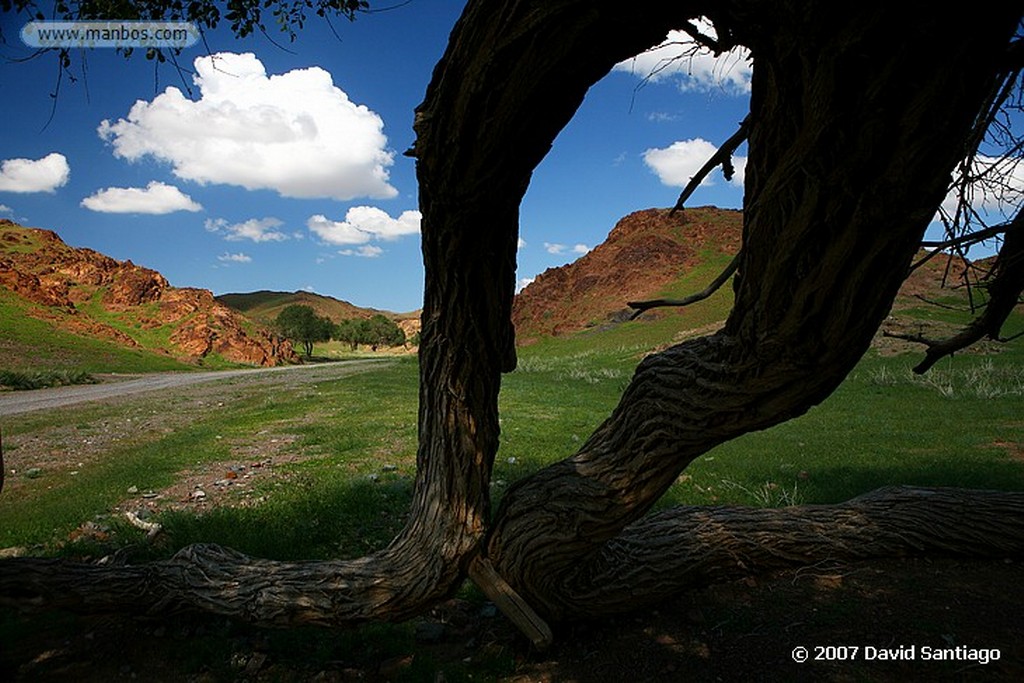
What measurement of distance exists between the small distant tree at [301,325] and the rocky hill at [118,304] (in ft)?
66.4

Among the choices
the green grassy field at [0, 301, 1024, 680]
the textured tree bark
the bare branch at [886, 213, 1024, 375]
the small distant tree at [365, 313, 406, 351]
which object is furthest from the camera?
the small distant tree at [365, 313, 406, 351]

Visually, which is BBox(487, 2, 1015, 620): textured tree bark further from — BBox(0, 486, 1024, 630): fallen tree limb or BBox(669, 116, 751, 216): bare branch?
BBox(0, 486, 1024, 630): fallen tree limb

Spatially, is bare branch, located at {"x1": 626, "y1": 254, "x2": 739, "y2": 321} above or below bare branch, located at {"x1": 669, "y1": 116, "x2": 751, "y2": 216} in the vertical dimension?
below

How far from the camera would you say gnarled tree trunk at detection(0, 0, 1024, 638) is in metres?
1.95

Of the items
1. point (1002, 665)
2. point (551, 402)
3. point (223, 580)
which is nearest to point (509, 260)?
point (223, 580)

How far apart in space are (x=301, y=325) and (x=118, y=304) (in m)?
31.3

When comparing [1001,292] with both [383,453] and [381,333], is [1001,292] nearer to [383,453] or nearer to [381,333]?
[383,453]

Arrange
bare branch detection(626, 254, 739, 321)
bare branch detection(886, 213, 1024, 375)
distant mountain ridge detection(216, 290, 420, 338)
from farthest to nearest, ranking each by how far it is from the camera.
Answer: distant mountain ridge detection(216, 290, 420, 338) < bare branch detection(886, 213, 1024, 375) < bare branch detection(626, 254, 739, 321)

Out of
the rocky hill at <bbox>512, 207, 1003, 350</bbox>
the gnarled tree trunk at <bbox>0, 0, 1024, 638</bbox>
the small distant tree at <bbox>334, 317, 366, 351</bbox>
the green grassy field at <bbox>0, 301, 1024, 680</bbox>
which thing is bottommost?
the green grassy field at <bbox>0, 301, 1024, 680</bbox>

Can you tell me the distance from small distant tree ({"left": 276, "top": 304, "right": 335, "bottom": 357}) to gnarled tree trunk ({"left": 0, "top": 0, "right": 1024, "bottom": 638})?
295 ft

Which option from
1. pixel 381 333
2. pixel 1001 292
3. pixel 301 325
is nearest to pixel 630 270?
pixel 381 333

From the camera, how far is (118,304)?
197ft

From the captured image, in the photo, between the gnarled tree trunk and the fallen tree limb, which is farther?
the fallen tree limb

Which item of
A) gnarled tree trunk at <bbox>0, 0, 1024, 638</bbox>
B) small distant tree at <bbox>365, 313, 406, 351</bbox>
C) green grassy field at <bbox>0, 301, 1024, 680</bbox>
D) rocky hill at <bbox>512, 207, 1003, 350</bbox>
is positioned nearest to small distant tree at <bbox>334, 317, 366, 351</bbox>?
small distant tree at <bbox>365, 313, 406, 351</bbox>
